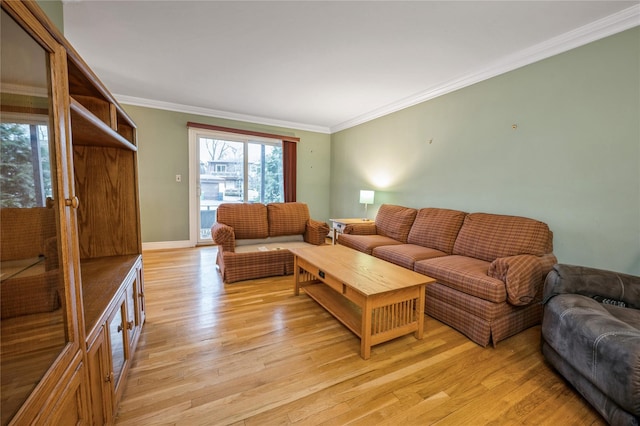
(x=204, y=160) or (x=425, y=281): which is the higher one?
(x=204, y=160)

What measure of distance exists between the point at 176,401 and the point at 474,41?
3449 mm

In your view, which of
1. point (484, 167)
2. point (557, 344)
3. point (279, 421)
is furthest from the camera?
point (484, 167)

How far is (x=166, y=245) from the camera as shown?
4.57 m

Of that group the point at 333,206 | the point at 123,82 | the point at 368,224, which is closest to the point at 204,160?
the point at 123,82

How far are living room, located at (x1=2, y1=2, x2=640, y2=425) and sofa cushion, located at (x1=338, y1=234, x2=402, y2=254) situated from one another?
85cm

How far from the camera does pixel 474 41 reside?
7.72 ft

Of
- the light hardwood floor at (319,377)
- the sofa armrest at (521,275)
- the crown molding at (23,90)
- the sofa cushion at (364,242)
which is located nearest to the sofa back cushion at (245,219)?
the sofa cushion at (364,242)

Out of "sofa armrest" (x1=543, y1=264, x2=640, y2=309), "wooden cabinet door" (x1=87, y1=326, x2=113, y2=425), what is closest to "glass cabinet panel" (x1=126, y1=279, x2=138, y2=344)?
"wooden cabinet door" (x1=87, y1=326, x2=113, y2=425)

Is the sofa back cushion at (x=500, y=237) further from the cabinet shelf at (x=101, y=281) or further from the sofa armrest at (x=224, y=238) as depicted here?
the cabinet shelf at (x=101, y=281)

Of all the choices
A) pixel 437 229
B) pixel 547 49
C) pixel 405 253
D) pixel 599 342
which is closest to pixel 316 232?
pixel 405 253

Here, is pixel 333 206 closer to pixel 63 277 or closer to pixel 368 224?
pixel 368 224

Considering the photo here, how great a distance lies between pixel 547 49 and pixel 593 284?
2.07 metres

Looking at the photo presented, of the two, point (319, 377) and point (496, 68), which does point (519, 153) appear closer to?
point (496, 68)

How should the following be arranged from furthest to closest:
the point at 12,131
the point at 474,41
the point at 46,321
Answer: the point at 474,41 → the point at 46,321 → the point at 12,131
